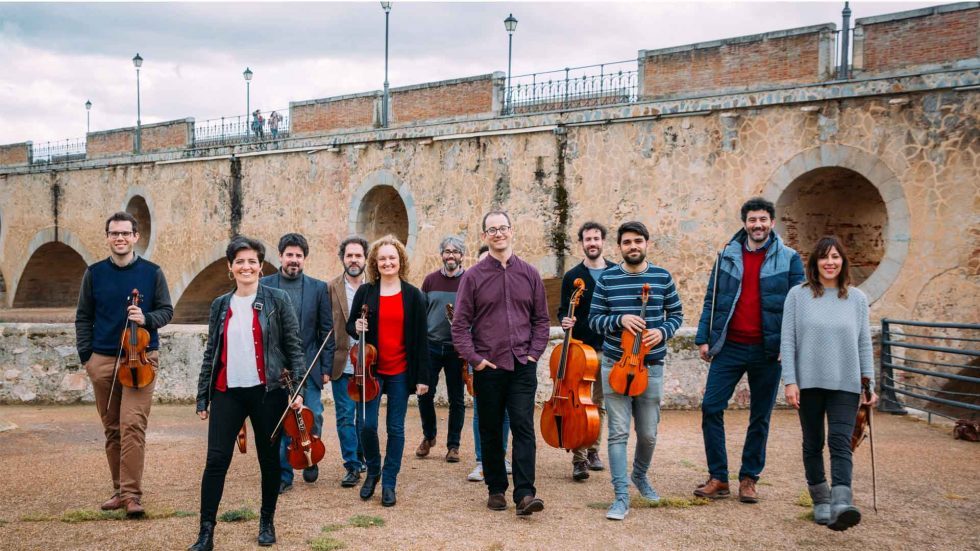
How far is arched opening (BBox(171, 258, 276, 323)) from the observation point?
2022cm

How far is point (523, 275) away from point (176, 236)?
17.4m

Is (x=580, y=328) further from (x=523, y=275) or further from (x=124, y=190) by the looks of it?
(x=124, y=190)

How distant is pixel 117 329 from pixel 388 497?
189 cm

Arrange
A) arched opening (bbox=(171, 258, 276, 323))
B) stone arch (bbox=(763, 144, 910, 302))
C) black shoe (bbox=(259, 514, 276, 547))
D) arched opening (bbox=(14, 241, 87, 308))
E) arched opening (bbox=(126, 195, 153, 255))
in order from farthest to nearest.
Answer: arched opening (bbox=(14, 241, 87, 308))
arched opening (bbox=(126, 195, 153, 255))
arched opening (bbox=(171, 258, 276, 323))
stone arch (bbox=(763, 144, 910, 302))
black shoe (bbox=(259, 514, 276, 547))

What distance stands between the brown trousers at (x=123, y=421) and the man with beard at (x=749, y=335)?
10.9ft

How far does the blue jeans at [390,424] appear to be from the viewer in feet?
16.5

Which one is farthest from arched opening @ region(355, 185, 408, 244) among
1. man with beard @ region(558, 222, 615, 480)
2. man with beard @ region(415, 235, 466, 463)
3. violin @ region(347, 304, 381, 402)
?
violin @ region(347, 304, 381, 402)

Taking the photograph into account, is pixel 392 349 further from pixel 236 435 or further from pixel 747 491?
pixel 747 491

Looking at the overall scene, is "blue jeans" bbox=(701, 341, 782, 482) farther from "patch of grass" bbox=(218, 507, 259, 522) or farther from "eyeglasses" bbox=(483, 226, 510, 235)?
"patch of grass" bbox=(218, 507, 259, 522)

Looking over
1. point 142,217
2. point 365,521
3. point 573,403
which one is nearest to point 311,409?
point 365,521

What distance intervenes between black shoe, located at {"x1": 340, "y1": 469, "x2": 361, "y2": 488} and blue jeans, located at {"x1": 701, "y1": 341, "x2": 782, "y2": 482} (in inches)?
89.9

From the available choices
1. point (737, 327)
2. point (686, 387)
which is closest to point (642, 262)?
point (737, 327)

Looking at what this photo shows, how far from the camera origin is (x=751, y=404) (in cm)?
495

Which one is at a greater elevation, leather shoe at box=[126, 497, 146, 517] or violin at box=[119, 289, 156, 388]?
violin at box=[119, 289, 156, 388]
